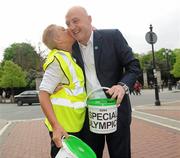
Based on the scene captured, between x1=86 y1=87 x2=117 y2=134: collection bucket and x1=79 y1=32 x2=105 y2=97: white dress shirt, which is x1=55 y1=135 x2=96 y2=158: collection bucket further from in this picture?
x1=79 y1=32 x2=105 y2=97: white dress shirt

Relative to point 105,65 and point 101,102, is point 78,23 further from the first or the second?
point 101,102

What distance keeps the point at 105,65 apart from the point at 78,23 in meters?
0.40

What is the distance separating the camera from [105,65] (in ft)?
11.1

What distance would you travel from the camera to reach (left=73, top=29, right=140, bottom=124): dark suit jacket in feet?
11.1

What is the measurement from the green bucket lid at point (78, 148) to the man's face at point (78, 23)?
812mm

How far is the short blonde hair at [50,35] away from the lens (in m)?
3.33

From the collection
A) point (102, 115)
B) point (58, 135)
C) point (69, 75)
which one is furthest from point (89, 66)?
point (58, 135)

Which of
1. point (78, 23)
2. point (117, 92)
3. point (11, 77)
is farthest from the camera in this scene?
point (11, 77)

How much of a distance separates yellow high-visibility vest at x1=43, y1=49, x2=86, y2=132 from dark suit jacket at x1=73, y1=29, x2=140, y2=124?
0.15 meters

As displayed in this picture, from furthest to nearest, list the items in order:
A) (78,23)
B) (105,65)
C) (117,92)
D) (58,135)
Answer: (105,65) → (78,23) → (117,92) → (58,135)

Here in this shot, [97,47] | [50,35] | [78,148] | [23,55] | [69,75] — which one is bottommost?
[78,148]

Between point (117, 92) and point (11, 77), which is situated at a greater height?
point (117, 92)

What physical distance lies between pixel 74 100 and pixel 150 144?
18.6ft

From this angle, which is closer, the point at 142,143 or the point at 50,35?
the point at 50,35
